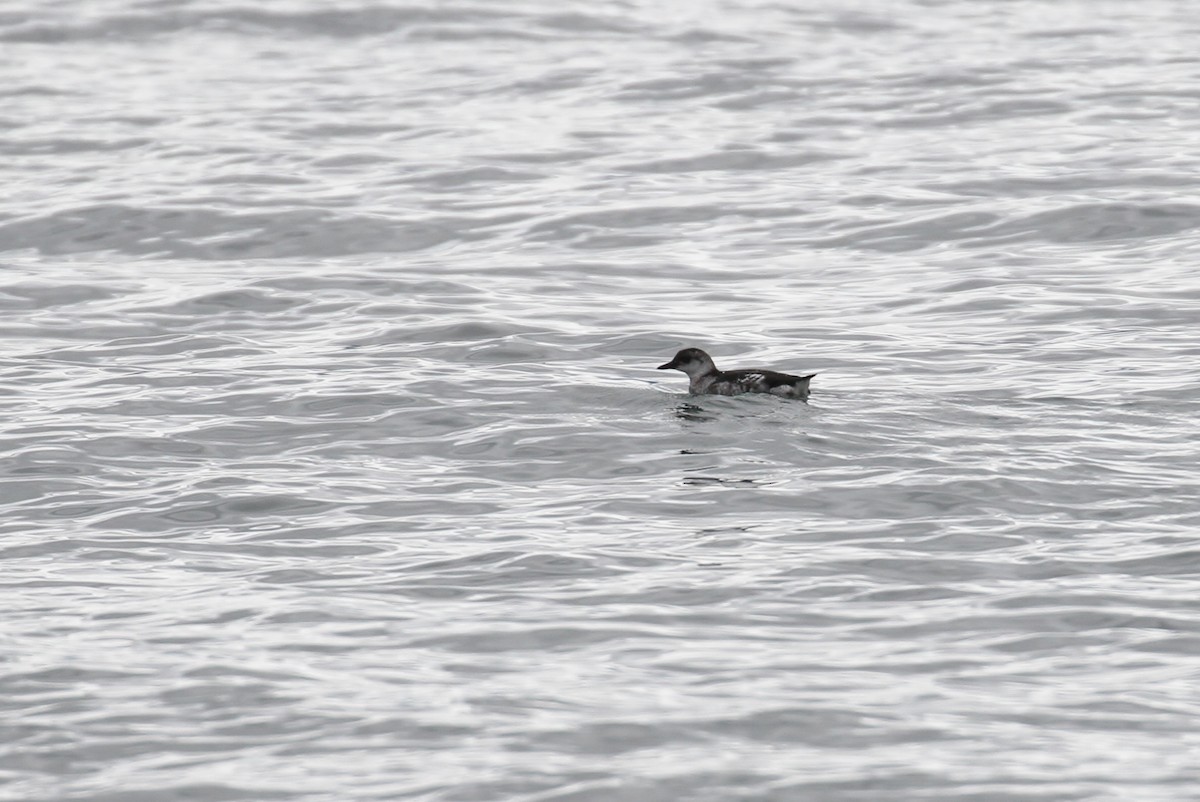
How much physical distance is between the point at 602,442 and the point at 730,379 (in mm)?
1370

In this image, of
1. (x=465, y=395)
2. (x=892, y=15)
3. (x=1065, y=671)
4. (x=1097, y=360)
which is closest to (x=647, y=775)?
(x=1065, y=671)

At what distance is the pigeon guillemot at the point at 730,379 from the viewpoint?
14.2 m

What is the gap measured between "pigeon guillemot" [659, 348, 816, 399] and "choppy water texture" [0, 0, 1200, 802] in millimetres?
135

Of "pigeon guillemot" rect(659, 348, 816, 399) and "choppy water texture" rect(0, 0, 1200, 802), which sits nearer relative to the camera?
"choppy water texture" rect(0, 0, 1200, 802)

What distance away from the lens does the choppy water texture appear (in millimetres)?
8961

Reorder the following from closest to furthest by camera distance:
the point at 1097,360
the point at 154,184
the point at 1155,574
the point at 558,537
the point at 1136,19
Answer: the point at 1155,574, the point at 558,537, the point at 1097,360, the point at 154,184, the point at 1136,19

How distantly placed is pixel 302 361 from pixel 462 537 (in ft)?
16.9

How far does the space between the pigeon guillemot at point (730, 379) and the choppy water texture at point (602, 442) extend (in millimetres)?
135

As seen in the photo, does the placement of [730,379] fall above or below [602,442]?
above

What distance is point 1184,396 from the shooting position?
14469 mm

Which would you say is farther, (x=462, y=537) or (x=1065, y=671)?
(x=462, y=537)

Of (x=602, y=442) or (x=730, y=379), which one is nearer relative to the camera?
(x=602, y=442)

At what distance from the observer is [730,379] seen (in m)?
14.7

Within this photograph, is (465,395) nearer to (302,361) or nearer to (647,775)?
(302,361)
